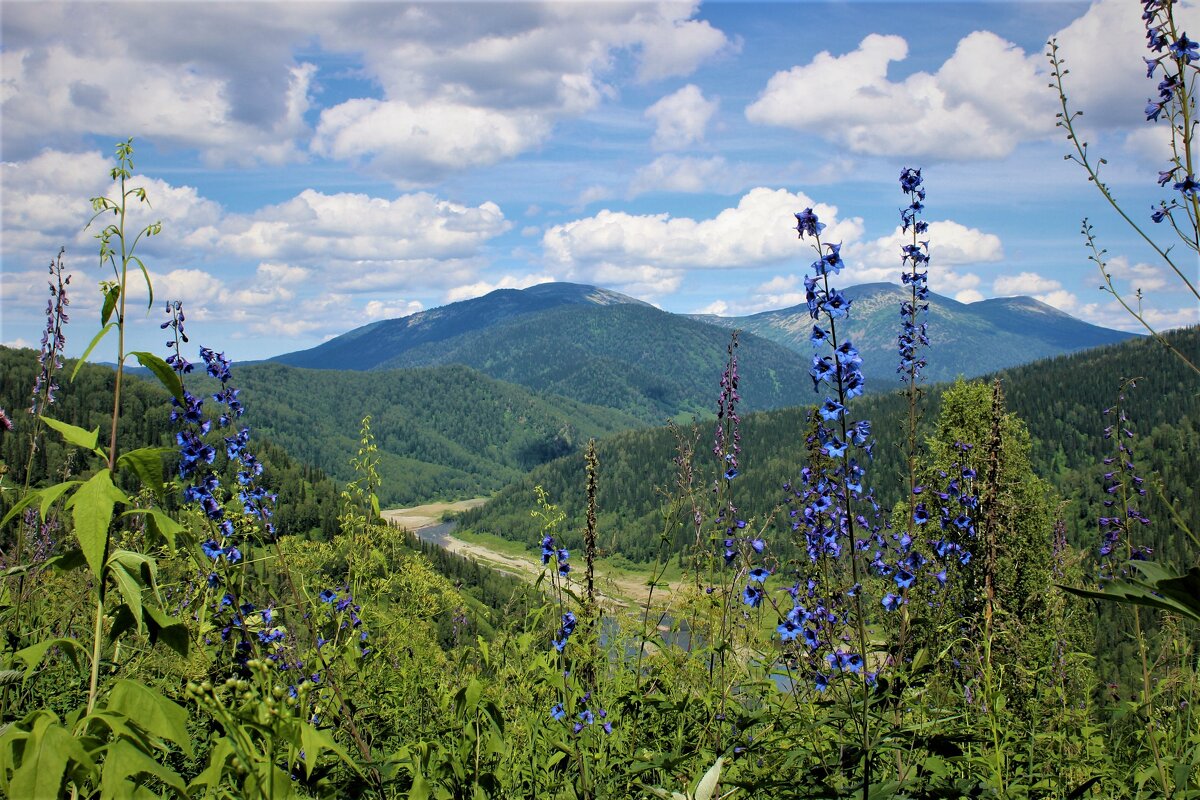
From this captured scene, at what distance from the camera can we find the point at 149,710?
158 centimetres

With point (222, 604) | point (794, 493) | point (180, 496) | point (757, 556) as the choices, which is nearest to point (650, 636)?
point (757, 556)

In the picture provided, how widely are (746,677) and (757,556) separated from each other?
840 mm

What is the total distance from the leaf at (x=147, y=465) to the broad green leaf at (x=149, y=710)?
0.45m

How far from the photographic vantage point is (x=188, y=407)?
4.03 m

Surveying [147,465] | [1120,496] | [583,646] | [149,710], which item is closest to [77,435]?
[147,465]

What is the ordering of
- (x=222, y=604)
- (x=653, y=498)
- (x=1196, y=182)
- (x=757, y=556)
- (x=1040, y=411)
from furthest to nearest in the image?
1. (x=653, y=498)
2. (x=1040, y=411)
3. (x=757, y=556)
4. (x=222, y=604)
5. (x=1196, y=182)

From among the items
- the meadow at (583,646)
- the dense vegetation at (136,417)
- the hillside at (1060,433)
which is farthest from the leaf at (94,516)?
the hillside at (1060,433)

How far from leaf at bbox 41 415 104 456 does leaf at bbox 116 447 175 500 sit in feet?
0.26

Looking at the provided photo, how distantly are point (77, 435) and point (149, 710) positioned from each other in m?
0.68

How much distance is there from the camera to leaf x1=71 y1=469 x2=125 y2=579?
1.58 metres

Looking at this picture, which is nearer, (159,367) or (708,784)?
(159,367)

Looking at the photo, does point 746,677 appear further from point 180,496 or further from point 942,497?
point 180,496

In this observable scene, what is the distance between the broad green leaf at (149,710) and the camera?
152 centimetres

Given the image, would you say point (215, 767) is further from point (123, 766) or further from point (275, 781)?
point (123, 766)
